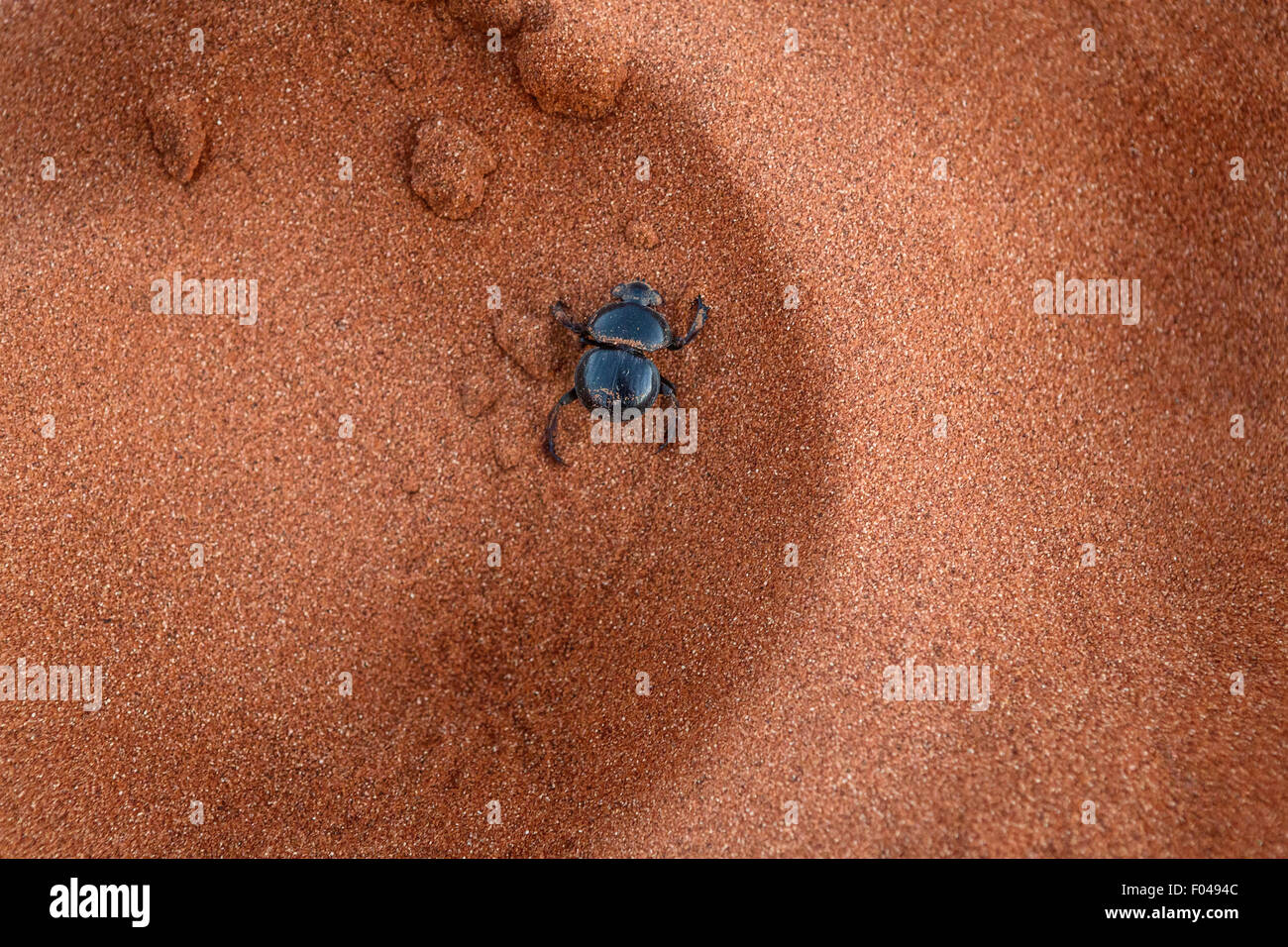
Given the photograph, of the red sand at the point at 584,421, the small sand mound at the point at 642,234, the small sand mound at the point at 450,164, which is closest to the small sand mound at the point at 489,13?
the red sand at the point at 584,421

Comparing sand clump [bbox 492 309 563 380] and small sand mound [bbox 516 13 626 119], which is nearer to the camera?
small sand mound [bbox 516 13 626 119]

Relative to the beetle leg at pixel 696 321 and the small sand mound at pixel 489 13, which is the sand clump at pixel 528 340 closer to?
the beetle leg at pixel 696 321

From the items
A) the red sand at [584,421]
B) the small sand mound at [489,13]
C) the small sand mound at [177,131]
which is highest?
the small sand mound at [489,13]

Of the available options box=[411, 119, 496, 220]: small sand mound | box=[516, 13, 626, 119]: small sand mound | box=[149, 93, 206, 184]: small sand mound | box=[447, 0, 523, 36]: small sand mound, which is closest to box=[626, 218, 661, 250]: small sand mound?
box=[516, 13, 626, 119]: small sand mound

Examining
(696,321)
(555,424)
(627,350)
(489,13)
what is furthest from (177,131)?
(696,321)

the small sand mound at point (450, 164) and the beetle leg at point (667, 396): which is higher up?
the small sand mound at point (450, 164)

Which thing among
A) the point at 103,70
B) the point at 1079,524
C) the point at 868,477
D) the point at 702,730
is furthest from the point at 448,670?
the point at 103,70

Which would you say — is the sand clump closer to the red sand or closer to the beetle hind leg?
the red sand
